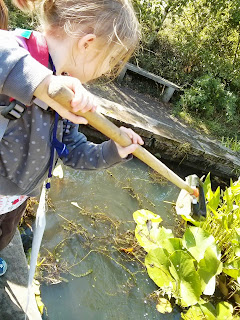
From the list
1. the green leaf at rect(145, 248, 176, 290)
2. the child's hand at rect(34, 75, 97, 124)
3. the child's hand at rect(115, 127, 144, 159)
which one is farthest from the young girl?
the green leaf at rect(145, 248, 176, 290)

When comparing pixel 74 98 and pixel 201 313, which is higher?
pixel 74 98

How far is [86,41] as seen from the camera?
3.40ft

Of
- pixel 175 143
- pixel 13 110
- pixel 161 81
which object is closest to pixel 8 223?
pixel 13 110

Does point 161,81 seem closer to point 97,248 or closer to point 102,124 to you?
point 97,248

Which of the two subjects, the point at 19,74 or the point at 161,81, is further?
the point at 161,81

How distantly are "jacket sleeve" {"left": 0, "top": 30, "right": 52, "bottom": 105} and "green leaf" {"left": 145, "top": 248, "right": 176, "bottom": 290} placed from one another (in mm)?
1850

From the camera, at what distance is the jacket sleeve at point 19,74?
2.49ft

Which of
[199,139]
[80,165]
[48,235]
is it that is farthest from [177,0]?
[80,165]

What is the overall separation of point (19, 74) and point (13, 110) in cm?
20

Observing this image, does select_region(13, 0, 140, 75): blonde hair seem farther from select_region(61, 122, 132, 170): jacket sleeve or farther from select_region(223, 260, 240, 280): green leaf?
select_region(223, 260, 240, 280): green leaf

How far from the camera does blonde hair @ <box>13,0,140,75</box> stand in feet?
3.41

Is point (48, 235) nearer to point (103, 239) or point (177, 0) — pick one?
point (103, 239)

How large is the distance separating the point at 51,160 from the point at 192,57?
620 cm

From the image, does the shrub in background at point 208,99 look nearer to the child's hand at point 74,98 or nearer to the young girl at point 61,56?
the young girl at point 61,56
